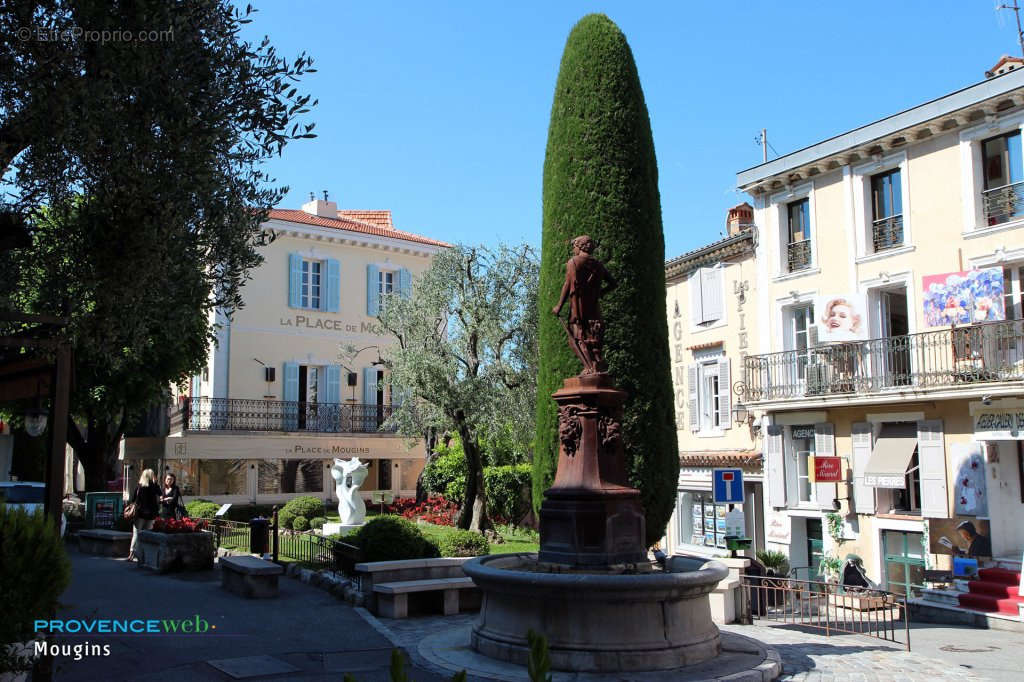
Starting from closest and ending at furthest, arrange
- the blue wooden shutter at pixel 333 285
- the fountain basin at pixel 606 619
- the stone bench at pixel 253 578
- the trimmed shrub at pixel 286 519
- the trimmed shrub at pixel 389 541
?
the fountain basin at pixel 606 619
the stone bench at pixel 253 578
the trimmed shrub at pixel 389 541
the trimmed shrub at pixel 286 519
the blue wooden shutter at pixel 333 285

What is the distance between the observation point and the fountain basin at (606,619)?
26.8 feet

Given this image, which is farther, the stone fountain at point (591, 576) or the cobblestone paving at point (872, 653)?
the cobblestone paving at point (872, 653)

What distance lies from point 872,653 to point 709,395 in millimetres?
14702

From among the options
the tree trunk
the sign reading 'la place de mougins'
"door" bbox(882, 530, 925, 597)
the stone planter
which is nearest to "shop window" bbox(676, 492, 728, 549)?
"door" bbox(882, 530, 925, 597)

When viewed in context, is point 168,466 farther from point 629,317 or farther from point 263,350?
point 629,317

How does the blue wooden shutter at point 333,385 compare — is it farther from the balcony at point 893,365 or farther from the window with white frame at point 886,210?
the window with white frame at point 886,210

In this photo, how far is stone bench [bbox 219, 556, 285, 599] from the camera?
1239cm

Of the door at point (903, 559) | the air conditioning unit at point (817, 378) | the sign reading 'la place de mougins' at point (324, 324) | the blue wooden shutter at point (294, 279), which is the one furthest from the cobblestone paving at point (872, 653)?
the blue wooden shutter at point (294, 279)

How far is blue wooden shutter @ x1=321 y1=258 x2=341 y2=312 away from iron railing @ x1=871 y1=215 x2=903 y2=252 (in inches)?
724

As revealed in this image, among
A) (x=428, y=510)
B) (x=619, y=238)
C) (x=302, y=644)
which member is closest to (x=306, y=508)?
(x=428, y=510)

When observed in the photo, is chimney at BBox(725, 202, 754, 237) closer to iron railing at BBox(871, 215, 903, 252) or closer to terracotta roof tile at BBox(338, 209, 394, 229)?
iron railing at BBox(871, 215, 903, 252)

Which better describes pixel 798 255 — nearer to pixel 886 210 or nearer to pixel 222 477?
pixel 886 210

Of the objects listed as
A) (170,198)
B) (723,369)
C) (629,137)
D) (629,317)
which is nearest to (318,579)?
(629,317)

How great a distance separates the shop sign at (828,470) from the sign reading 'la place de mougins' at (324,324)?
15896 mm
